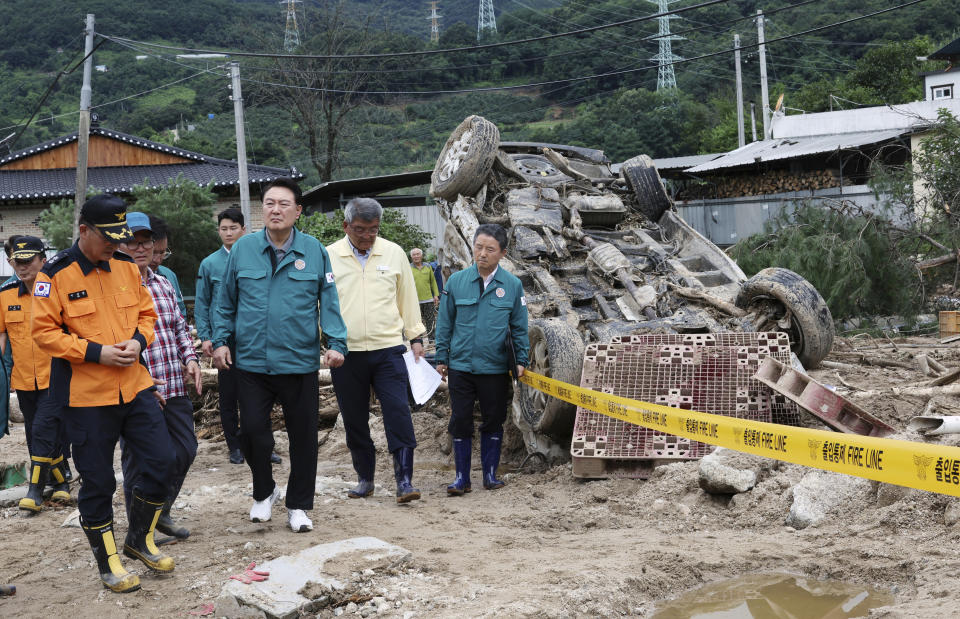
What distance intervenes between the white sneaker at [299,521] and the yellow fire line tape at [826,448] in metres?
2.10

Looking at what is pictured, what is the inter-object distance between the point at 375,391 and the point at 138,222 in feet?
6.19

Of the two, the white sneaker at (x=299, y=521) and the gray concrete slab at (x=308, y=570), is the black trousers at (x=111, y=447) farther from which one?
the white sneaker at (x=299, y=521)

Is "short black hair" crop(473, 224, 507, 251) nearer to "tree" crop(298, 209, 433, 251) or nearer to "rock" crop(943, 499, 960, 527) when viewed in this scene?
"rock" crop(943, 499, 960, 527)

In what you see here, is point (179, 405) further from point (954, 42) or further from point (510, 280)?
point (954, 42)

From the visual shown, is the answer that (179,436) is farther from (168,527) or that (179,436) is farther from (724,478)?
(724,478)

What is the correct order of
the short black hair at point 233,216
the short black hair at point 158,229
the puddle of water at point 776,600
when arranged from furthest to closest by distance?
the short black hair at point 233,216
the short black hair at point 158,229
the puddle of water at point 776,600

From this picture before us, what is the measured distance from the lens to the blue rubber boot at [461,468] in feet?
22.3

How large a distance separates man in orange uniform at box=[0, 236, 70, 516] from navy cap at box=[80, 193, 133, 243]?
2569 mm

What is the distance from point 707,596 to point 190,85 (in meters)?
63.9

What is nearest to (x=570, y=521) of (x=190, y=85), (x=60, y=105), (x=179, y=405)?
(x=179, y=405)

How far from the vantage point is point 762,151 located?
2947 centimetres

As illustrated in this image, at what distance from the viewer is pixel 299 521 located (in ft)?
17.8

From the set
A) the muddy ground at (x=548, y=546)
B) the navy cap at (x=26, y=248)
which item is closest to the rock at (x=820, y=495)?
the muddy ground at (x=548, y=546)

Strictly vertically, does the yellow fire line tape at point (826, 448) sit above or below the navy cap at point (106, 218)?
below
